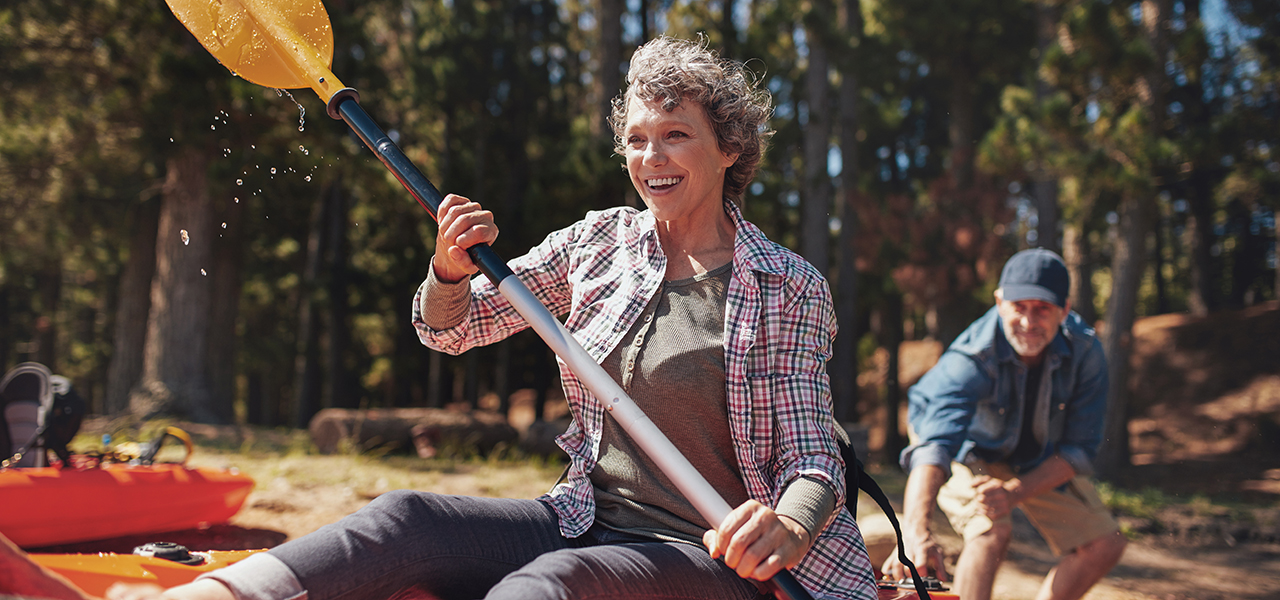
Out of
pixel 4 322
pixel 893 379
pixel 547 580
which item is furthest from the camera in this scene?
pixel 4 322

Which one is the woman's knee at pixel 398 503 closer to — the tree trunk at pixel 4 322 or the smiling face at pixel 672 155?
the smiling face at pixel 672 155

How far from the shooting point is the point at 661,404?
5.79 ft

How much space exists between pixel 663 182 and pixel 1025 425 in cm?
207

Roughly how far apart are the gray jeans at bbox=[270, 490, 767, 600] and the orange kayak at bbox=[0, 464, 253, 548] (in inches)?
137

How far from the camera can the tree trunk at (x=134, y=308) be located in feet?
40.8

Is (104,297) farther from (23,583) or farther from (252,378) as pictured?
(23,583)

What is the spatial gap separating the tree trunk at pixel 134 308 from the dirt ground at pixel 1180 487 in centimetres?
796

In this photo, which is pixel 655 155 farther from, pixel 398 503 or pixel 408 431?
pixel 408 431

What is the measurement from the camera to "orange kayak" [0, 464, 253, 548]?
13.3ft

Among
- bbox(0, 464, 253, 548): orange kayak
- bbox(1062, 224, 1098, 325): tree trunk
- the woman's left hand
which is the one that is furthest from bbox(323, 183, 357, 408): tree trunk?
the woman's left hand

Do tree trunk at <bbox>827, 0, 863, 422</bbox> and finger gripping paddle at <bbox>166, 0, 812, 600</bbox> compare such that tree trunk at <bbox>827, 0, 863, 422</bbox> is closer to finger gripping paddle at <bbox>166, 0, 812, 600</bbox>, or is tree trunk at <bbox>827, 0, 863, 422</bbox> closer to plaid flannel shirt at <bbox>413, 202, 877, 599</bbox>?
plaid flannel shirt at <bbox>413, 202, 877, 599</bbox>

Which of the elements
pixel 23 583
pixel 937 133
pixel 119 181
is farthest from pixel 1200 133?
pixel 119 181

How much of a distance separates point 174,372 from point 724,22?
367 inches

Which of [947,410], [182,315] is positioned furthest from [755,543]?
[182,315]
